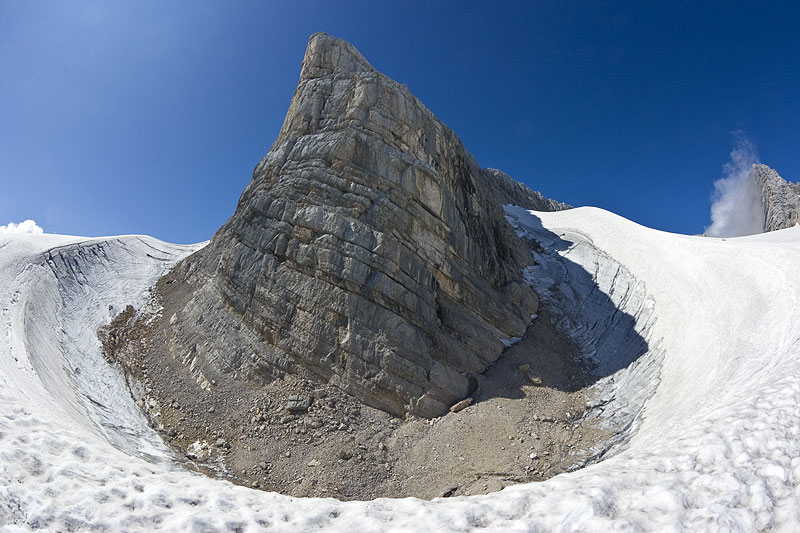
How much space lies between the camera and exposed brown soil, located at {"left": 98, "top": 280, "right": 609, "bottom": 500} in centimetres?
1102

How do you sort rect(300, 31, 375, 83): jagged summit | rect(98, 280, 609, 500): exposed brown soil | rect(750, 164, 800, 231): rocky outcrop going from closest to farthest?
1. rect(98, 280, 609, 500): exposed brown soil
2. rect(300, 31, 375, 83): jagged summit
3. rect(750, 164, 800, 231): rocky outcrop

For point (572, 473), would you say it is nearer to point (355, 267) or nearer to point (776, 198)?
point (355, 267)

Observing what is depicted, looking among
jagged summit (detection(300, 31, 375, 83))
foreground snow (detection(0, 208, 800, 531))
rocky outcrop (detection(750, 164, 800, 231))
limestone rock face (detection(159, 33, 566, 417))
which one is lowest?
foreground snow (detection(0, 208, 800, 531))

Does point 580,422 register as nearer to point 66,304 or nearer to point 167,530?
point 167,530

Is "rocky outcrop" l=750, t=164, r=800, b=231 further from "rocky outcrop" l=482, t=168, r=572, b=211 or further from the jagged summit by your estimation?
the jagged summit

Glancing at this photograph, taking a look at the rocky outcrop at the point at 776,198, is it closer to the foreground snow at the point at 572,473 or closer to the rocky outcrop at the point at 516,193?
the rocky outcrop at the point at 516,193

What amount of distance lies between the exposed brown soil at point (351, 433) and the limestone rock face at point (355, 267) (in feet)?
2.83

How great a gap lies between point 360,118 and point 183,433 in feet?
52.7

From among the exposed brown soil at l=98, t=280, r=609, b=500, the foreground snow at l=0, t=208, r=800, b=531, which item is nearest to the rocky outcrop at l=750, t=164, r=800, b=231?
the foreground snow at l=0, t=208, r=800, b=531

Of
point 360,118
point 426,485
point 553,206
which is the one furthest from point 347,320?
point 553,206

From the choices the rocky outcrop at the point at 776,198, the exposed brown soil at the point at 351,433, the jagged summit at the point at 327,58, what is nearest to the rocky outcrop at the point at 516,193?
the rocky outcrop at the point at 776,198

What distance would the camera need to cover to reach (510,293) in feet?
70.3

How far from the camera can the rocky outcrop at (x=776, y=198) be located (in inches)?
1991

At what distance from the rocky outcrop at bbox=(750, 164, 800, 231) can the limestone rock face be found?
181ft
